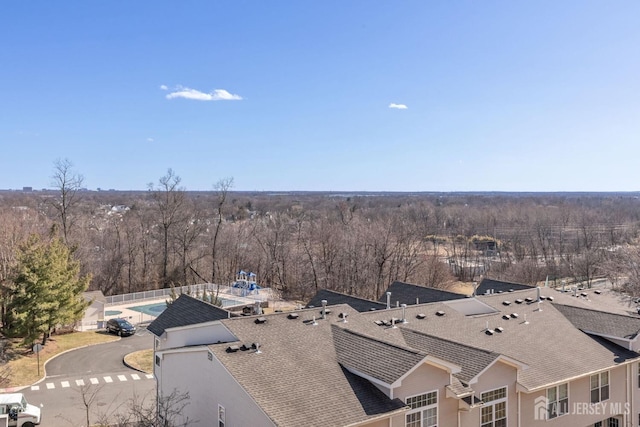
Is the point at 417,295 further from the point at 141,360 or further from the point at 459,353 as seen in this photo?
the point at 141,360

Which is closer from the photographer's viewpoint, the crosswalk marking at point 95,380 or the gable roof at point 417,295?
the gable roof at point 417,295

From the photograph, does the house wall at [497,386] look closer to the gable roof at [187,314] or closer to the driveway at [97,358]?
the gable roof at [187,314]

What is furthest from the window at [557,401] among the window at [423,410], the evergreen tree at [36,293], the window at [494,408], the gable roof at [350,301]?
the evergreen tree at [36,293]

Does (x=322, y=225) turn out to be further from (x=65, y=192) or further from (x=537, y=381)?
(x=537, y=381)

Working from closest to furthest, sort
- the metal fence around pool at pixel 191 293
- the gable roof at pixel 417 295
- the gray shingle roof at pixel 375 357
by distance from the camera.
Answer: the gray shingle roof at pixel 375 357 < the gable roof at pixel 417 295 < the metal fence around pool at pixel 191 293

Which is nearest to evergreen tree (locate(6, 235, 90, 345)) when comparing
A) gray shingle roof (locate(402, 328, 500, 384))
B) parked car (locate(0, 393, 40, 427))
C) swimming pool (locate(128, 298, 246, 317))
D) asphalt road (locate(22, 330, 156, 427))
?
asphalt road (locate(22, 330, 156, 427))

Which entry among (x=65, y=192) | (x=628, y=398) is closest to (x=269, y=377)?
(x=628, y=398)
